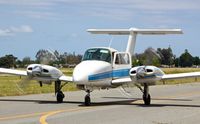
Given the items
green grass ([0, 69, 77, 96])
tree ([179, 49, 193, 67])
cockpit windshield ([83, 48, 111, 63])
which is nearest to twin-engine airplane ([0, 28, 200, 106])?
cockpit windshield ([83, 48, 111, 63])

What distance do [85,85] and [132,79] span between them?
2270 millimetres

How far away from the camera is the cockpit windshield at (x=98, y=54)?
21.8m

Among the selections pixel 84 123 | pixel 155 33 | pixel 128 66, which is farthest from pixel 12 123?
pixel 155 33

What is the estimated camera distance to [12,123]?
14.2 meters

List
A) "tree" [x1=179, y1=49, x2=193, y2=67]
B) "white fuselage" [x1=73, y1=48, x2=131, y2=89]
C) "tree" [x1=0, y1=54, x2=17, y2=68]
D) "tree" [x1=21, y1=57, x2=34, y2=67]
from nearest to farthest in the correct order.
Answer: "white fuselage" [x1=73, y1=48, x2=131, y2=89]
"tree" [x1=21, y1=57, x2=34, y2=67]
"tree" [x1=0, y1=54, x2=17, y2=68]
"tree" [x1=179, y1=49, x2=193, y2=67]

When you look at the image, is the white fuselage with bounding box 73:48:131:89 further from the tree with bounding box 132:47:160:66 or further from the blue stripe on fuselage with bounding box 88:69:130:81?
the tree with bounding box 132:47:160:66

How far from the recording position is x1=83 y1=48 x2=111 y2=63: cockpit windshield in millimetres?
21797

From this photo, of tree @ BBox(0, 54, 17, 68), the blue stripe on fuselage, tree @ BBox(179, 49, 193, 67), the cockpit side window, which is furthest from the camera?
tree @ BBox(179, 49, 193, 67)

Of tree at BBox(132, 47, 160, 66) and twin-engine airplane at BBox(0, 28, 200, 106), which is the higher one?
tree at BBox(132, 47, 160, 66)

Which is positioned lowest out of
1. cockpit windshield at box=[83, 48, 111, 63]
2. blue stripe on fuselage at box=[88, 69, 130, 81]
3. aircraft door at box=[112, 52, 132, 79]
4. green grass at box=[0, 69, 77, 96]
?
green grass at box=[0, 69, 77, 96]

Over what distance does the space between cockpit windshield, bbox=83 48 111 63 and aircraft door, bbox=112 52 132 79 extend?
0.53 metres

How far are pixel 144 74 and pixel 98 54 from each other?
2.30m

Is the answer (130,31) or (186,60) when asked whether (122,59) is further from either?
(186,60)

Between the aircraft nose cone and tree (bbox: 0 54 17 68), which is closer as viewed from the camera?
the aircraft nose cone
